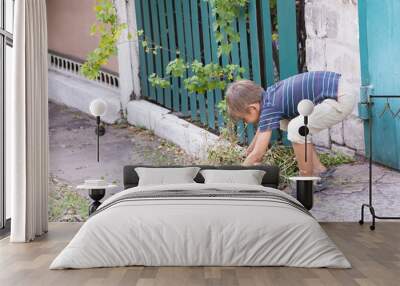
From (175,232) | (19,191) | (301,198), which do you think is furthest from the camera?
(301,198)

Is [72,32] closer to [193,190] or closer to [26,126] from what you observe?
[26,126]

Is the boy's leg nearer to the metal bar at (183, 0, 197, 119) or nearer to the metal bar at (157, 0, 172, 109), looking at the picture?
the metal bar at (183, 0, 197, 119)

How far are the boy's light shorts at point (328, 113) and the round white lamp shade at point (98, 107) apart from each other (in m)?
1.68

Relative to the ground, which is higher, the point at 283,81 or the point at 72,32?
A: the point at 72,32

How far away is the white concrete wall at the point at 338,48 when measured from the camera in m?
5.49

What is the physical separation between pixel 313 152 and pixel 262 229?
2.01 meters

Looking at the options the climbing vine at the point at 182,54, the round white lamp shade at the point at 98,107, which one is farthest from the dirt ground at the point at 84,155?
the climbing vine at the point at 182,54

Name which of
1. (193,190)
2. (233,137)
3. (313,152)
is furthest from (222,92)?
(193,190)

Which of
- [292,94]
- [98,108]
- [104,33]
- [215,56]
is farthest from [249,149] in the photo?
[104,33]

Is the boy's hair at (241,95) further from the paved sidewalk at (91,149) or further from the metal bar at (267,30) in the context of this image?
the paved sidewalk at (91,149)

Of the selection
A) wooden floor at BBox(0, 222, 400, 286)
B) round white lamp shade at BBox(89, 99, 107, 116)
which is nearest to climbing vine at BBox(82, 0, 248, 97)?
round white lamp shade at BBox(89, 99, 107, 116)

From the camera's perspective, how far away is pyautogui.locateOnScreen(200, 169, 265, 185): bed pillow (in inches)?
207

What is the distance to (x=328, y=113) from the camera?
5582 millimetres

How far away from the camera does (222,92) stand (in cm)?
576
